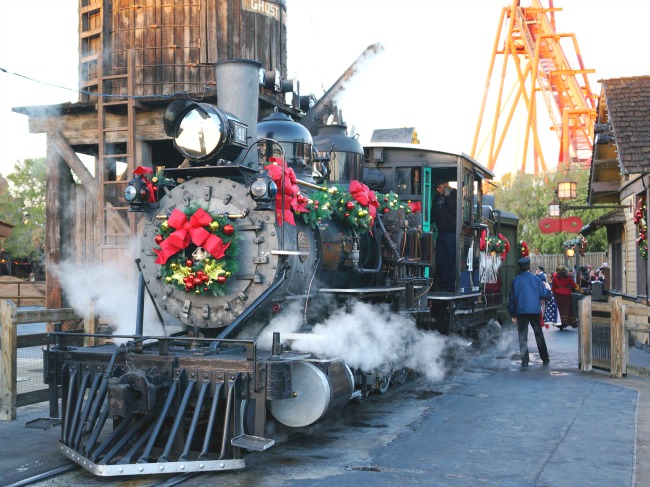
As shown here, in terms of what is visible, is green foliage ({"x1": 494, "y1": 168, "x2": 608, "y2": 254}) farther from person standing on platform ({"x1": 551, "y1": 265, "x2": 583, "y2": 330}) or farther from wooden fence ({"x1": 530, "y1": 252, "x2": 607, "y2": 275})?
person standing on platform ({"x1": 551, "y1": 265, "x2": 583, "y2": 330})

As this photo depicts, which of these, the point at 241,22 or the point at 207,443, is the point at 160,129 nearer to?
the point at 241,22

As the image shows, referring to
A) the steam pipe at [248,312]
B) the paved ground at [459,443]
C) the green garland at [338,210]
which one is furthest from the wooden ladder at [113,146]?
the steam pipe at [248,312]

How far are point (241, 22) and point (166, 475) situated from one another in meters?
9.27

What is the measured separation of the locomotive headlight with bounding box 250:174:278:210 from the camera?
5.29 metres

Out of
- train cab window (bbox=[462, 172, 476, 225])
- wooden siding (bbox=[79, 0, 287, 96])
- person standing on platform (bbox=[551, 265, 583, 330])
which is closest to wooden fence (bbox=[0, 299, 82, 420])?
train cab window (bbox=[462, 172, 476, 225])

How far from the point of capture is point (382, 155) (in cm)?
937

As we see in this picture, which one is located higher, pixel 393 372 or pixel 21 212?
pixel 21 212

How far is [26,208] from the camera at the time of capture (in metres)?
37.0

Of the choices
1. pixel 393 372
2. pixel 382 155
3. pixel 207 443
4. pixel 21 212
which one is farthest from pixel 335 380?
pixel 21 212

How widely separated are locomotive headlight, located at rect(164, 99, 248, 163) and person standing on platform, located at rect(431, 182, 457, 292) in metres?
4.27

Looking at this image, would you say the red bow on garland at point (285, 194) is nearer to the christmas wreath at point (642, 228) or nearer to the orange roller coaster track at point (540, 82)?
the christmas wreath at point (642, 228)

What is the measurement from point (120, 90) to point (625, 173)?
8398 mm

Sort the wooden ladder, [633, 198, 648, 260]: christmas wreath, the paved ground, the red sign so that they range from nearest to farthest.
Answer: the paved ground → the wooden ladder → [633, 198, 648, 260]: christmas wreath → the red sign

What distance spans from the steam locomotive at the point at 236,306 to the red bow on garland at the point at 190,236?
0.04 ft
